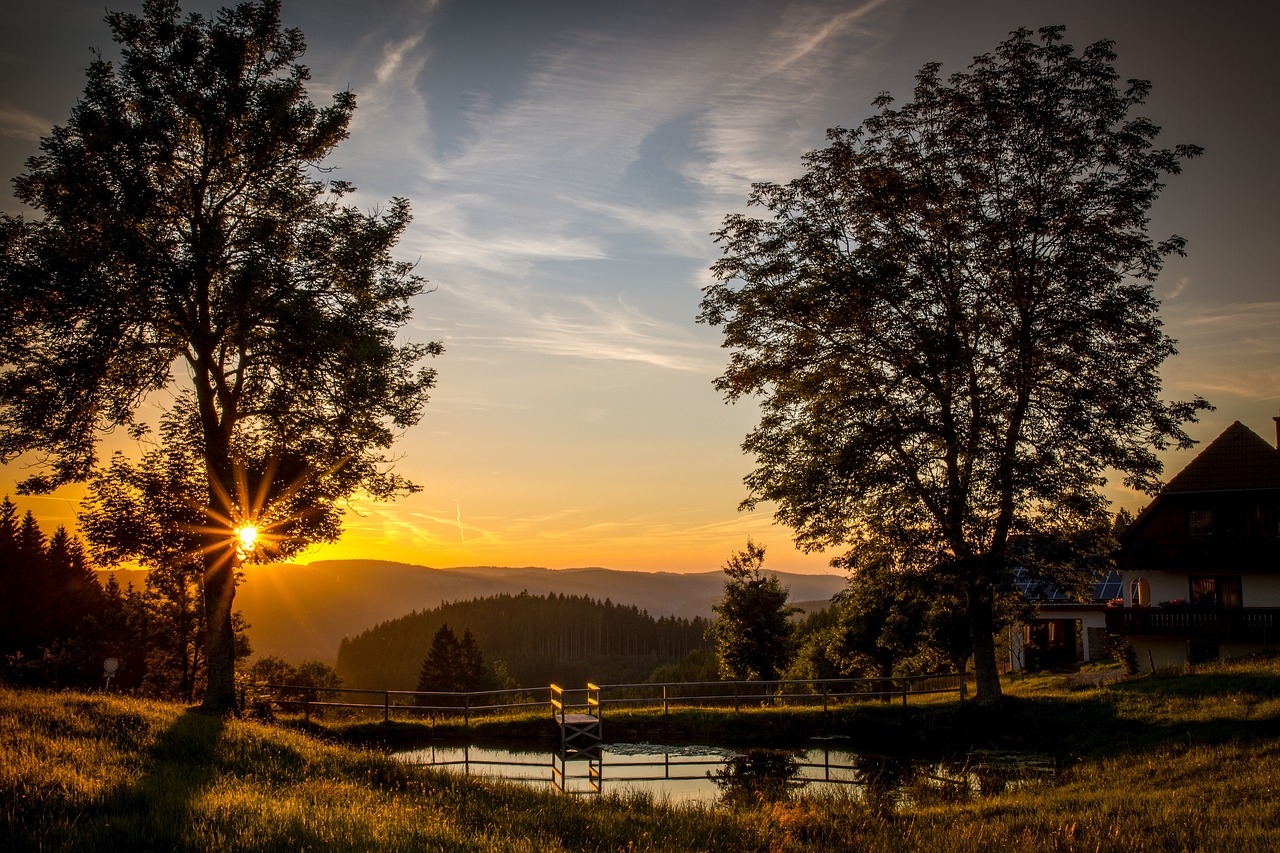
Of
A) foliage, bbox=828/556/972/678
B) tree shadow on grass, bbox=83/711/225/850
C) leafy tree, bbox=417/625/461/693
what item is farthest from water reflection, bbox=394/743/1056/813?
leafy tree, bbox=417/625/461/693

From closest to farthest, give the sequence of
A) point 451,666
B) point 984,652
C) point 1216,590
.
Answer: point 984,652 < point 1216,590 < point 451,666

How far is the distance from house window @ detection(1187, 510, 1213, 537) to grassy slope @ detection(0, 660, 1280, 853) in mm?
22475

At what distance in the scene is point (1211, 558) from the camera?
124 ft

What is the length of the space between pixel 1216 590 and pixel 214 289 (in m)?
44.1

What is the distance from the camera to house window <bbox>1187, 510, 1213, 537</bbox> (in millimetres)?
38719

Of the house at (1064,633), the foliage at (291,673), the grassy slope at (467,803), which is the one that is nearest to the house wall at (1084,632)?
the house at (1064,633)

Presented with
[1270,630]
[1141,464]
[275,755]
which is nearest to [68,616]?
[275,755]

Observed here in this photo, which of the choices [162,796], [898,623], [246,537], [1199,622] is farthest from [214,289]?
[1199,622]

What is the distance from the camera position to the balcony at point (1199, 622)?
3472cm

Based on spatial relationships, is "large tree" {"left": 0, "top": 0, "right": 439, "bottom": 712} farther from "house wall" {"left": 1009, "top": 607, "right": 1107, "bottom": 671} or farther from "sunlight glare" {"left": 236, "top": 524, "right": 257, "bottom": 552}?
"house wall" {"left": 1009, "top": 607, "right": 1107, "bottom": 671}

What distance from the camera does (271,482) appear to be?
22406 millimetres

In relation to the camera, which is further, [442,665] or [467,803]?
[442,665]

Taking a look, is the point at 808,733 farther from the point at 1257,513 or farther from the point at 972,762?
the point at 1257,513

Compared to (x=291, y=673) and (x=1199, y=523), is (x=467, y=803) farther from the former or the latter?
(x=291, y=673)
